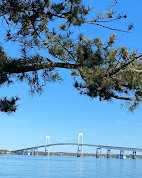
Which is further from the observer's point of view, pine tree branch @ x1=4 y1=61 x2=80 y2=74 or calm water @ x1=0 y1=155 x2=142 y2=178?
calm water @ x1=0 y1=155 x2=142 y2=178

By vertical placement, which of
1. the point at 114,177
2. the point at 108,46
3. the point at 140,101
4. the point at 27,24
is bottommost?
the point at 114,177

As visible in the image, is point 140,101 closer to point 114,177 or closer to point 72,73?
point 72,73

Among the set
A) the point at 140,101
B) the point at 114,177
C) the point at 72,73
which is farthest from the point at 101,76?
the point at 114,177

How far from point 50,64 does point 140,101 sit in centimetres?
151

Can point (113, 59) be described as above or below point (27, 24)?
below

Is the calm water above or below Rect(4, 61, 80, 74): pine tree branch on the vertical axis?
below

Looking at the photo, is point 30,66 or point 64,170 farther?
point 64,170

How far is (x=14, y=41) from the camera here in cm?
426

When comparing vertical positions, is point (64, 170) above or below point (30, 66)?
below

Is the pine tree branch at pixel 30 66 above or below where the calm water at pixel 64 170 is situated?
above

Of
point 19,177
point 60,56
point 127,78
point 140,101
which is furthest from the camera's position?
point 19,177

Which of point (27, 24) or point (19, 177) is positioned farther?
point (19, 177)

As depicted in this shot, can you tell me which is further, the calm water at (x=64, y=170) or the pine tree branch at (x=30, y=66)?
the calm water at (x=64, y=170)

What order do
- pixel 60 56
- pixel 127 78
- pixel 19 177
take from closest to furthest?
pixel 60 56 < pixel 127 78 < pixel 19 177
